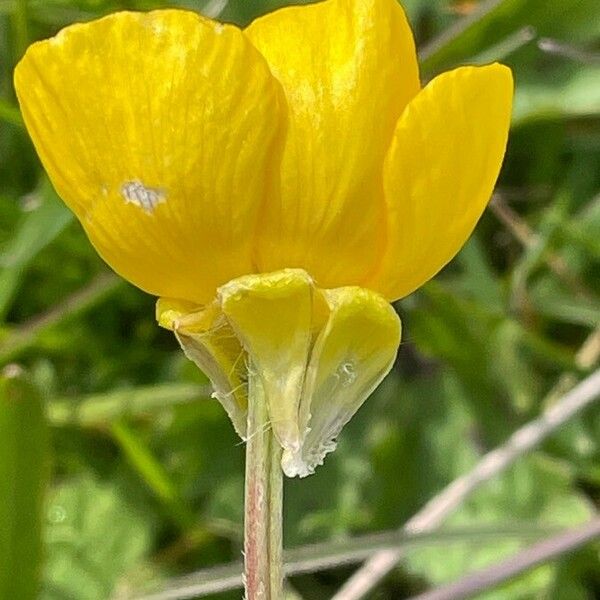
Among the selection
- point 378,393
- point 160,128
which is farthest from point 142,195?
point 378,393

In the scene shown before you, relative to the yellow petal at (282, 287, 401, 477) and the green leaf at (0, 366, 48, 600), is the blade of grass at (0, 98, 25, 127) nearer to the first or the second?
the green leaf at (0, 366, 48, 600)

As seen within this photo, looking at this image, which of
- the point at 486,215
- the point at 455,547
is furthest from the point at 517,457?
the point at 486,215

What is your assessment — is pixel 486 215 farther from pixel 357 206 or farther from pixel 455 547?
pixel 357 206

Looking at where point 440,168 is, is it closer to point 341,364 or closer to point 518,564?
point 341,364

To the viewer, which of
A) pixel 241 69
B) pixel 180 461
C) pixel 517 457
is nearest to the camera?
pixel 241 69

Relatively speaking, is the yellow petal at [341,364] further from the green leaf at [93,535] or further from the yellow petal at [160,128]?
the green leaf at [93,535]

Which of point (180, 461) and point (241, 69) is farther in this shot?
point (180, 461)

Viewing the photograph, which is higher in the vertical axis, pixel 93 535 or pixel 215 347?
pixel 215 347
